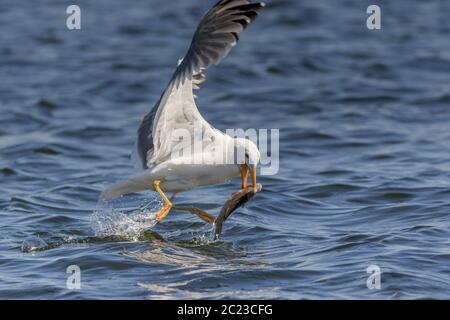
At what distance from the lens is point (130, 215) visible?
9922 mm

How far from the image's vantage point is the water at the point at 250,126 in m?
8.06

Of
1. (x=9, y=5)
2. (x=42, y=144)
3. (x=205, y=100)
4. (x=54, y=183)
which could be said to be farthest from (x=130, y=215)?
(x=9, y=5)

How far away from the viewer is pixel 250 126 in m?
14.9

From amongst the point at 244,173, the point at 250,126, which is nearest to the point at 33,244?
the point at 244,173

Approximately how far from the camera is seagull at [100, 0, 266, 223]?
314 inches

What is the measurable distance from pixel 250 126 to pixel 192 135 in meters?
6.31

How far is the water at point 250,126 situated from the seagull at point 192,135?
25.6 inches

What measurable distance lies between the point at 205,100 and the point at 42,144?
11.6 ft

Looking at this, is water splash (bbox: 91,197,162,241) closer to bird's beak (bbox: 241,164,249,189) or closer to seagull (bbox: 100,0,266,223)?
seagull (bbox: 100,0,266,223)

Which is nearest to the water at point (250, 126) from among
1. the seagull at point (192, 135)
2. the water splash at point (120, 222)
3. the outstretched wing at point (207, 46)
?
the water splash at point (120, 222)

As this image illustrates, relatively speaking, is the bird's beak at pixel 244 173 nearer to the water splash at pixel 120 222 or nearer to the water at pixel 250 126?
the water at pixel 250 126
